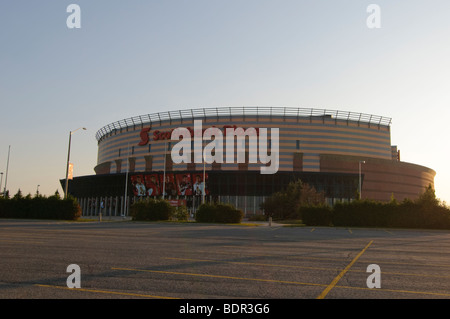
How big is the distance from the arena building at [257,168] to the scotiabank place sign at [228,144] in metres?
0.91

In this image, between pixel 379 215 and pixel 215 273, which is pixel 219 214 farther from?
pixel 215 273

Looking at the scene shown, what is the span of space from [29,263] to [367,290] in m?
8.66

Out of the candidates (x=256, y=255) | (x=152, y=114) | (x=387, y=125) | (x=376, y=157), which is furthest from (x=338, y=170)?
(x=256, y=255)

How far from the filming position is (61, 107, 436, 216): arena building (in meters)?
70.1

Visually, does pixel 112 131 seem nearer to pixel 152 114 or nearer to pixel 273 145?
pixel 152 114

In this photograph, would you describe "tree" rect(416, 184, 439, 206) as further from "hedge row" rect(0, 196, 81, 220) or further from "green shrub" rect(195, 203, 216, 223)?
"hedge row" rect(0, 196, 81, 220)

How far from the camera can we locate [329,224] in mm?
39031

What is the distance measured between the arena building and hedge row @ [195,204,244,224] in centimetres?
2658

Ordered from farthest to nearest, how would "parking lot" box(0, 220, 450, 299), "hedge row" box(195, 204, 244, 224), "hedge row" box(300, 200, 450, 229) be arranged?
"hedge row" box(195, 204, 244, 224) → "hedge row" box(300, 200, 450, 229) → "parking lot" box(0, 220, 450, 299)

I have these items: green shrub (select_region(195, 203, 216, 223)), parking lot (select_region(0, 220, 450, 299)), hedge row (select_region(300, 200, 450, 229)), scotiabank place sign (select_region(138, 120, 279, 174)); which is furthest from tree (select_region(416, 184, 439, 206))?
scotiabank place sign (select_region(138, 120, 279, 174))

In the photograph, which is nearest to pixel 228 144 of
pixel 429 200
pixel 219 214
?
pixel 219 214

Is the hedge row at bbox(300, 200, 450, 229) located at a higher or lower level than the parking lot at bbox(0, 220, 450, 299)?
higher

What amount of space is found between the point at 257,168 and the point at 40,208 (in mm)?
43691

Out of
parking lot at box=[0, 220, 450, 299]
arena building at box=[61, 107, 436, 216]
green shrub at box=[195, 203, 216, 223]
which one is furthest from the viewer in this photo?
arena building at box=[61, 107, 436, 216]
